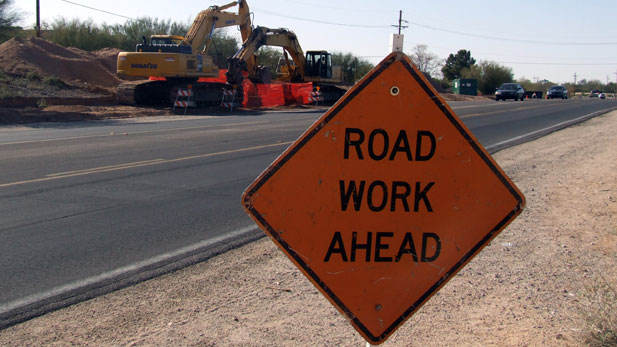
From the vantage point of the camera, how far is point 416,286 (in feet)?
10.7

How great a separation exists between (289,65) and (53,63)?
1370 centimetres

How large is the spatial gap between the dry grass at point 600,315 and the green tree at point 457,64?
334 feet

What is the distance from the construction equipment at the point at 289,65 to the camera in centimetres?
3259

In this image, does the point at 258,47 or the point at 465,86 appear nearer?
the point at 258,47

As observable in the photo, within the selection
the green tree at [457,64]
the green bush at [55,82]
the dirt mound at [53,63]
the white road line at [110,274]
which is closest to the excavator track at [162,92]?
the green bush at [55,82]

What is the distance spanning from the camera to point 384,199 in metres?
3.22

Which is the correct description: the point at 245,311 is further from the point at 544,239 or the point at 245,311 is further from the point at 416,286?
the point at 544,239

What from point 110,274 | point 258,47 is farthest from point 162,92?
point 110,274

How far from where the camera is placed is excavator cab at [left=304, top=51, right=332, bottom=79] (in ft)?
122

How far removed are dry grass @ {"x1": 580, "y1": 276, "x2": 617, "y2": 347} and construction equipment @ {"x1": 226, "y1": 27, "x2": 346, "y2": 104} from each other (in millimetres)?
28230

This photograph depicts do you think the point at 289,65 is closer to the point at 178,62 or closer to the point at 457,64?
the point at 178,62

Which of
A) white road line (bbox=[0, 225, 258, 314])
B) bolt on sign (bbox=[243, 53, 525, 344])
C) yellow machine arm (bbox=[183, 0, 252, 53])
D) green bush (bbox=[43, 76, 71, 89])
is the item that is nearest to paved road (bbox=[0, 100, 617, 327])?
white road line (bbox=[0, 225, 258, 314])

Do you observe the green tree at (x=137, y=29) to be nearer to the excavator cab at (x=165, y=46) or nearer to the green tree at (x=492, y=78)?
the excavator cab at (x=165, y=46)

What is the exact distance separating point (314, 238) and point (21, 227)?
508 cm
